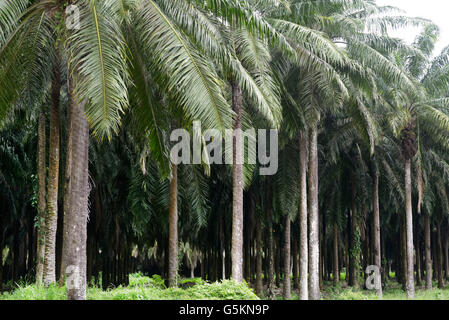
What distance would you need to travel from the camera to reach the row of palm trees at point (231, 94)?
32.6 ft

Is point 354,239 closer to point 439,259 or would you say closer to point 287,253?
point 287,253

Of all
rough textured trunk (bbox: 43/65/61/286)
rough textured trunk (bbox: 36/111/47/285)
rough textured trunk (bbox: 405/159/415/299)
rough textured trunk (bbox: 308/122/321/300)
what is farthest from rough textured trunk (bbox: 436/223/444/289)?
rough textured trunk (bbox: 43/65/61/286)

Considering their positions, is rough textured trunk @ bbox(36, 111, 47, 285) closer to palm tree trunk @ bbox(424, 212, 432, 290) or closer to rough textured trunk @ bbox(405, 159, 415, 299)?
rough textured trunk @ bbox(405, 159, 415, 299)

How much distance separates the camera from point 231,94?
662 inches

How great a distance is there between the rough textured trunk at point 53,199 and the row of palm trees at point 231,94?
3 cm

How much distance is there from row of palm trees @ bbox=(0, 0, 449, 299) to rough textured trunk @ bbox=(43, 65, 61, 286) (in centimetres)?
3

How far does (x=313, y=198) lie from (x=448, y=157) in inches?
434

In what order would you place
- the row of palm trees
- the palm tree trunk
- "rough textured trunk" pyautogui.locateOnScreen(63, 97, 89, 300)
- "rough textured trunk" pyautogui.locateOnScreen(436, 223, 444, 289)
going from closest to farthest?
the row of palm trees
"rough textured trunk" pyautogui.locateOnScreen(63, 97, 89, 300)
the palm tree trunk
"rough textured trunk" pyautogui.locateOnScreen(436, 223, 444, 289)

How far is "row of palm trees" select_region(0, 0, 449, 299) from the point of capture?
9.95m

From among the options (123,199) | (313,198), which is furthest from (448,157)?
(123,199)
